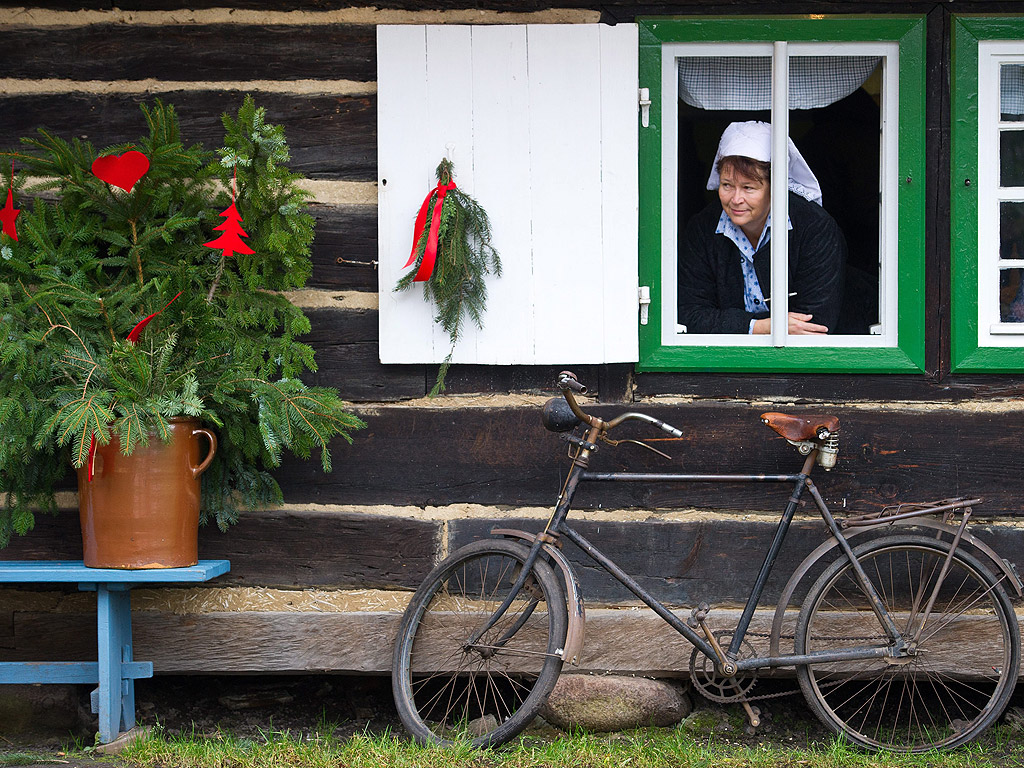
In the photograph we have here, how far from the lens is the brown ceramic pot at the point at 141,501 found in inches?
121

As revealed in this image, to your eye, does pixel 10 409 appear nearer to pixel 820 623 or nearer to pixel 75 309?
pixel 75 309

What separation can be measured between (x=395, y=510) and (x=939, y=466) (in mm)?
2024

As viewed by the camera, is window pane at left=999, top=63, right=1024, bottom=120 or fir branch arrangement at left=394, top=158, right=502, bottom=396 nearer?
fir branch arrangement at left=394, top=158, right=502, bottom=396

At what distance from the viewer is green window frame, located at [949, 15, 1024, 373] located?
3404mm

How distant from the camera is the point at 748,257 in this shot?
11.8ft

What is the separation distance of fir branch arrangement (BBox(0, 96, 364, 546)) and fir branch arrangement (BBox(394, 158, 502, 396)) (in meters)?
0.42

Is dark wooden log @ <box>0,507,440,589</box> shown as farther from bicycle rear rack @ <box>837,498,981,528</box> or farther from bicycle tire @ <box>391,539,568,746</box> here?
bicycle rear rack @ <box>837,498,981,528</box>

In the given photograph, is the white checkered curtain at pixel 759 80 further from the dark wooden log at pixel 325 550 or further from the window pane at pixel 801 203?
the dark wooden log at pixel 325 550

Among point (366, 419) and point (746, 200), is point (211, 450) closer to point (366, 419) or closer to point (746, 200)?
point (366, 419)

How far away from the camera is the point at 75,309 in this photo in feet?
10.1

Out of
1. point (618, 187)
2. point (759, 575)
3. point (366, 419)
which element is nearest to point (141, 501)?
point (366, 419)

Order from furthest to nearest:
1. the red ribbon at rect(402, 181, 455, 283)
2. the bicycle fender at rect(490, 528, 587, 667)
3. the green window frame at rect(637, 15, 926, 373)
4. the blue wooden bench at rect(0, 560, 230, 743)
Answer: the green window frame at rect(637, 15, 926, 373)
the red ribbon at rect(402, 181, 455, 283)
the blue wooden bench at rect(0, 560, 230, 743)
the bicycle fender at rect(490, 528, 587, 667)

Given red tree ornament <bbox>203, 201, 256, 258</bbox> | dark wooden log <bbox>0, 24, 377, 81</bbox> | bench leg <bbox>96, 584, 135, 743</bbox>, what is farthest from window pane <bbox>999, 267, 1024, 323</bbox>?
bench leg <bbox>96, 584, 135, 743</bbox>

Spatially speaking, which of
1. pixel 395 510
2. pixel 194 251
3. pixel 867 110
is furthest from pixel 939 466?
pixel 194 251
